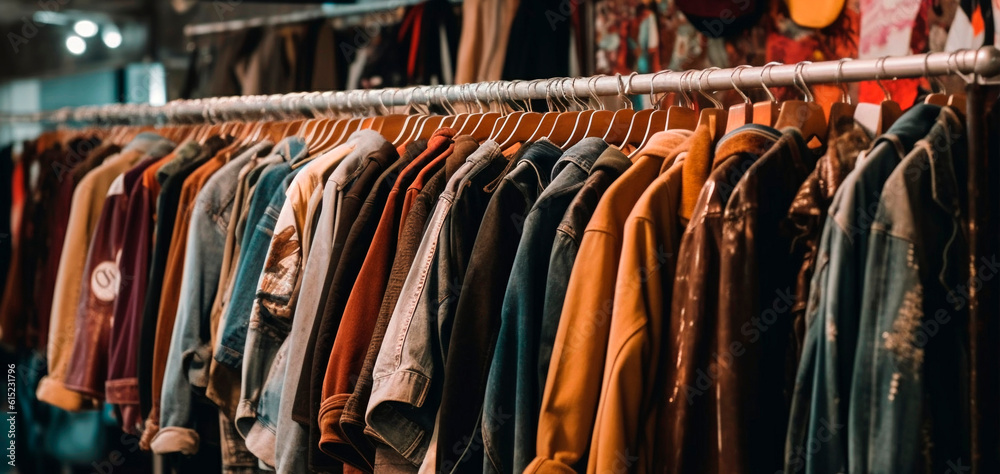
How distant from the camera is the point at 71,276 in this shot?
2.39m

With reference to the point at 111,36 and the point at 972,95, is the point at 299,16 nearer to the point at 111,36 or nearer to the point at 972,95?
the point at 111,36

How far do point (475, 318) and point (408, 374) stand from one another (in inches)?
5.7

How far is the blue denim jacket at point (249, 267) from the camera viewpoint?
1.84m

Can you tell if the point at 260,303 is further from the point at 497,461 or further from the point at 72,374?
the point at 72,374

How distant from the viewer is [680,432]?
1.28m

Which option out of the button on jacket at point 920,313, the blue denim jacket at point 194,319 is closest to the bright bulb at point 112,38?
the blue denim jacket at point 194,319

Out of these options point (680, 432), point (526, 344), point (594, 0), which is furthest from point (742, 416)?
point (594, 0)

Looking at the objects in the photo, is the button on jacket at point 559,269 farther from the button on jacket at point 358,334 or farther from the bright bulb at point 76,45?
the bright bulb at point 76,45

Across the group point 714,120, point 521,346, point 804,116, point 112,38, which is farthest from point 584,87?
point 112,38

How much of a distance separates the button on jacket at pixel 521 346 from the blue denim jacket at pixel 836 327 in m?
0.38

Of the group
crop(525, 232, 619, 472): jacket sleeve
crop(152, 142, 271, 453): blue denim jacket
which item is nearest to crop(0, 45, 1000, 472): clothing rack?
crop(525, 232, 619, 472): jacket sleeve

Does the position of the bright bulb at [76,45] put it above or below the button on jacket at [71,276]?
above

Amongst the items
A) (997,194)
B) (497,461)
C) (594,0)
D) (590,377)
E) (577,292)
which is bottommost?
(497,461)

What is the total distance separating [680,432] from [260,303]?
863mm
